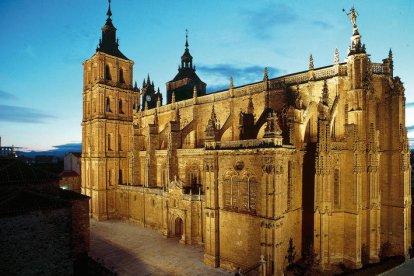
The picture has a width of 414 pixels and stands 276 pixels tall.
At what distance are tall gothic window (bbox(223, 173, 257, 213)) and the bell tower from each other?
2385 centimetres

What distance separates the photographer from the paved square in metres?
21.1

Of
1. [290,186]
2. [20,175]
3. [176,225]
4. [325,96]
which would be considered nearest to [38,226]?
[20,175]

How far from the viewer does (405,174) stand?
22750 millimetres

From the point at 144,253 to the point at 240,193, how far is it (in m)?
11.5

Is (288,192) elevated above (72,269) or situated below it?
above

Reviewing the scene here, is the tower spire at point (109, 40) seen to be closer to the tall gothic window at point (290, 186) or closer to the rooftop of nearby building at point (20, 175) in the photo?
the rooftop of nearby building at point (20, 175)

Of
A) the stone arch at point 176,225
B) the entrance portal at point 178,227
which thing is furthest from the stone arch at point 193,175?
the entrance portal at point 178,227

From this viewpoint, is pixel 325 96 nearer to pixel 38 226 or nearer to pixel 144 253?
pixel 144 253

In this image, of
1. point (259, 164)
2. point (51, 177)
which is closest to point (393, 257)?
point (259, 164)

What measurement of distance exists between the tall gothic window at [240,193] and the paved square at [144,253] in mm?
5253

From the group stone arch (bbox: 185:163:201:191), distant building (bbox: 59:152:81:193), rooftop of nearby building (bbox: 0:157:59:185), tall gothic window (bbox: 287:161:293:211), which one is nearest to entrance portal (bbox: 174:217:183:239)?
stone arch (bbox: 185:163:201:191)

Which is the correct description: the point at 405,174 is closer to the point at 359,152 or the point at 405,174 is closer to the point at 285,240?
the point at 359,152

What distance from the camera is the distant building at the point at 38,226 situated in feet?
56.7

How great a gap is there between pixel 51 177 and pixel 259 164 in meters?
17.6
